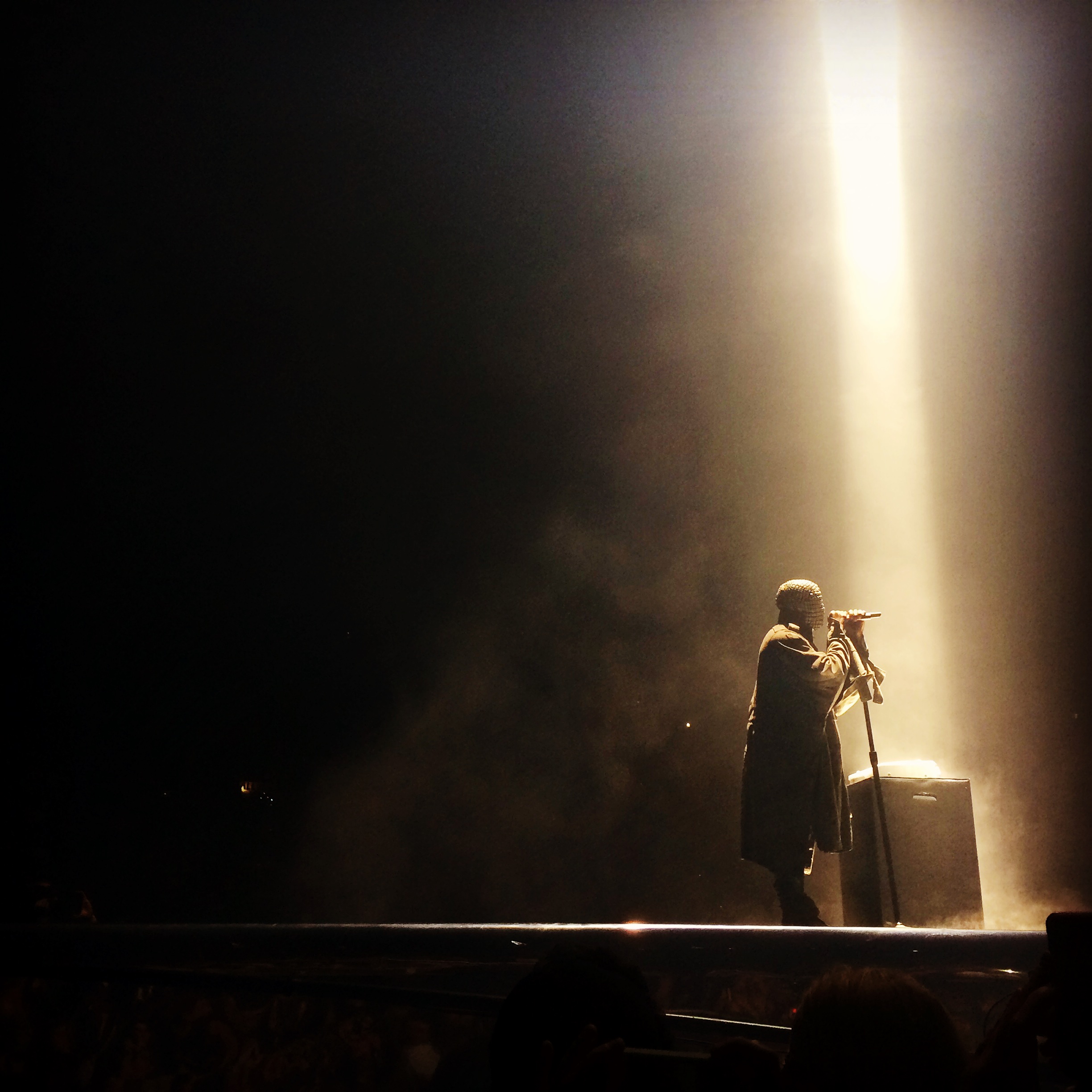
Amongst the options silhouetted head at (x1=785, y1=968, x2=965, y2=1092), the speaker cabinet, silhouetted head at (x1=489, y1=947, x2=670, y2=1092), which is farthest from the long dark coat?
silhouetted head at (x1=785, y1=968, x2=965, y2=1092)

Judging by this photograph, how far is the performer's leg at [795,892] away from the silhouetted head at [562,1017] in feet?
8.77

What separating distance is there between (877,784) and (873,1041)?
3.24m

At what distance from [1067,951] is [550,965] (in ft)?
2.20

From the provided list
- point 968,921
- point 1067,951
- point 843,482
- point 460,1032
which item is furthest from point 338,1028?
point 843,482

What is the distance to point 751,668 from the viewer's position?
809cm

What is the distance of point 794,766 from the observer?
13.1 ft

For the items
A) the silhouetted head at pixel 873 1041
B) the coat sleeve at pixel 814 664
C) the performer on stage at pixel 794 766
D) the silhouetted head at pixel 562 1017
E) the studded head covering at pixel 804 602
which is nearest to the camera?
the silhouetted head at pixel 873 1041

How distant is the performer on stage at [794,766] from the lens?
12.9ft

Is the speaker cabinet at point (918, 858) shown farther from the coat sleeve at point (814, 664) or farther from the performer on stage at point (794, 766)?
the coat sleeve at point (814, 664)

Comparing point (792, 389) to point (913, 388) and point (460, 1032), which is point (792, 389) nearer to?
point (913, 388)

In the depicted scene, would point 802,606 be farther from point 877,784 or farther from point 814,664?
point 877,784

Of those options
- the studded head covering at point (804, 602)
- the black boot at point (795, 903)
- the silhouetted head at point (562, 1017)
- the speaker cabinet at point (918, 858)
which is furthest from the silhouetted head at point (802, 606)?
the silhouetted head at point (562, 1017)

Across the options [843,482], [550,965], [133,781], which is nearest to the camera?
[550,965]

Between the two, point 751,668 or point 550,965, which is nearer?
point 550,965
